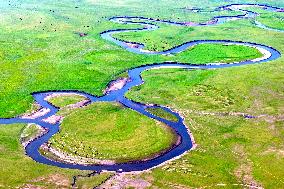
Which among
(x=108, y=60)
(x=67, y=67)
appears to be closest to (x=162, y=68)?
(x=108, y=60)

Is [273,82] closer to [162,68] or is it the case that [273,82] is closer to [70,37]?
[162,68]

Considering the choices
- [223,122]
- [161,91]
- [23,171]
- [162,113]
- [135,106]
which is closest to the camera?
[23,171]

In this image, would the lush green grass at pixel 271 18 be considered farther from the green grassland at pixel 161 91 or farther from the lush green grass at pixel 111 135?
the lush green grass at pixel 111 135

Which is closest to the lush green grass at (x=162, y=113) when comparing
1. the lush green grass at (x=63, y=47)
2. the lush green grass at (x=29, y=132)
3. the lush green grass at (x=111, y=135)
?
the lush green grass at (x=111, y=135)

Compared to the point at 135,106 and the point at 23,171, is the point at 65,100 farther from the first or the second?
the point at 23,171

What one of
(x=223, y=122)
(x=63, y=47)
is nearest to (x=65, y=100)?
(x=223, y=122)
